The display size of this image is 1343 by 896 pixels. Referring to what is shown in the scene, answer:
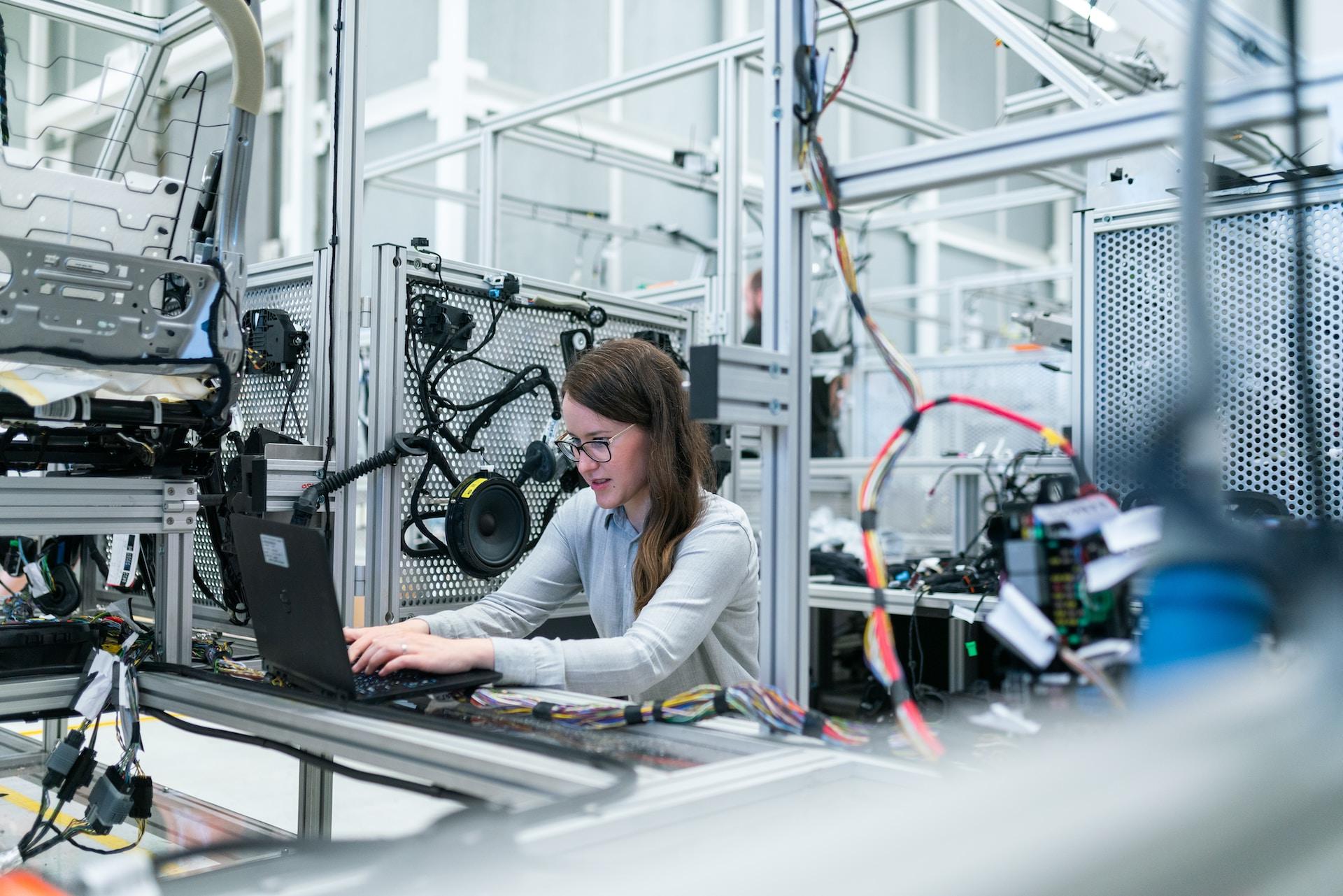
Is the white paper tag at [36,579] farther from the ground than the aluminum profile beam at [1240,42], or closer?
closer

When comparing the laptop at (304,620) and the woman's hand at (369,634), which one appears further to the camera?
the woman's hand at (369,634)

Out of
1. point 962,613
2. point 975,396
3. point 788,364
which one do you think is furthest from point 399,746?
point 975,396

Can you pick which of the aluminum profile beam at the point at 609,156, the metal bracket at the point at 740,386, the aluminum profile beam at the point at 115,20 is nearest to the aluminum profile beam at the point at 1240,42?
the metal bracket at the point at 740,386

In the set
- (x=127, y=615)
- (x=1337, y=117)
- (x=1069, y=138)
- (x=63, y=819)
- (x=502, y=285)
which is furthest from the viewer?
(x=63, y=819)

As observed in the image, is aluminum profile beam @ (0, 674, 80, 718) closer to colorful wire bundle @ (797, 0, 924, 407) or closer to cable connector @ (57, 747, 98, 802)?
cable connector @ (57, 747, 98, 802)

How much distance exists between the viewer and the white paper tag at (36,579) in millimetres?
1888

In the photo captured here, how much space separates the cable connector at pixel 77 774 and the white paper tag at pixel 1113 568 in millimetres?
1107

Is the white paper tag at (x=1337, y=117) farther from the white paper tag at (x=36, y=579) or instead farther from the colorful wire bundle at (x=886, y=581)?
the white paper tag at (x=36, y=579)

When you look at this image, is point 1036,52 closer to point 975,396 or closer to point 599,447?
point 599,447

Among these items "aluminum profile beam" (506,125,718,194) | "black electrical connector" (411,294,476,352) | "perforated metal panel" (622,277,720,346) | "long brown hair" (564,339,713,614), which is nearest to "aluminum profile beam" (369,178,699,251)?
"aluminum profile beam" (506,125,718,194)

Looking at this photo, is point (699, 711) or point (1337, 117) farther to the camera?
point (699, 711)

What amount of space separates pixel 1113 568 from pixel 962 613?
1.64 metres

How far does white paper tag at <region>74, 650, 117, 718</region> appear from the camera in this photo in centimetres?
129

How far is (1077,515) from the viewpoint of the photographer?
0.75m
